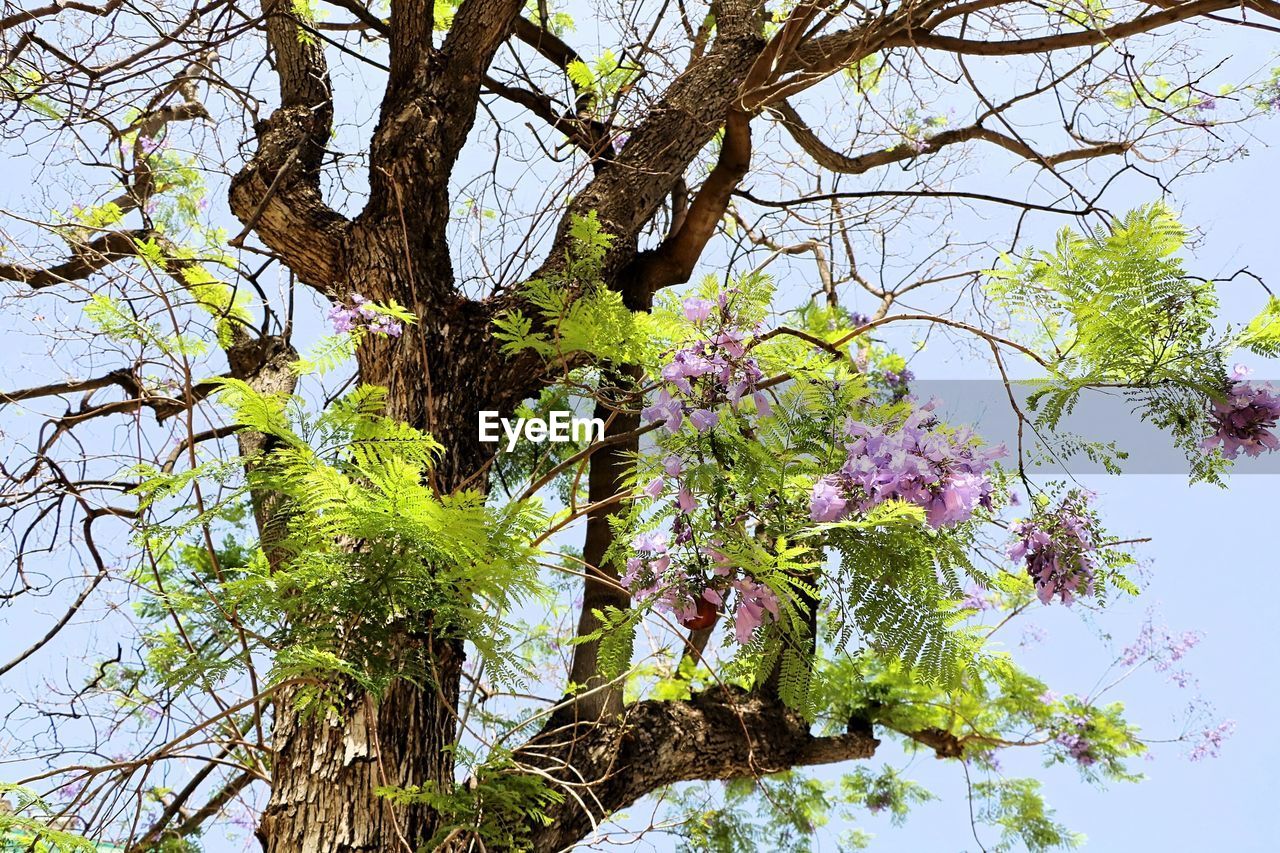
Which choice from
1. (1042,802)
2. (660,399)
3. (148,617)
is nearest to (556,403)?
(148,617)

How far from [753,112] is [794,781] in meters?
2.72

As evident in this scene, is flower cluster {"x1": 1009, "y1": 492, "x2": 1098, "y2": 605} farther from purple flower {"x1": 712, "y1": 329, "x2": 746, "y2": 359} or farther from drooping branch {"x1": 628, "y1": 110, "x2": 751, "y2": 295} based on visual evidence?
drooping branch {"x1": 628, "y1": 110, "x2": 751, "y2": 295}

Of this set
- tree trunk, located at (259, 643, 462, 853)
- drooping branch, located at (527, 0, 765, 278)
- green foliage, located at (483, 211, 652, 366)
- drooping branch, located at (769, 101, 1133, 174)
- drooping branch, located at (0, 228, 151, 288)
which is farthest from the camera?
drooping branch, located at (769, 101, 1133, 174)

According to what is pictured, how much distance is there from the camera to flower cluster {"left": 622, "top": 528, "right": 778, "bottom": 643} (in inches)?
55.0

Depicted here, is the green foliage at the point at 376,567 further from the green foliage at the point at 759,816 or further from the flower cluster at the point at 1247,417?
the green foliage at the point at 759,816

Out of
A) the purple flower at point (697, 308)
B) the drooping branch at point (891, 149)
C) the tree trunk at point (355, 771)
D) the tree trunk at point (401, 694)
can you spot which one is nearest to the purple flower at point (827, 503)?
the purple flower at point (697, 308)

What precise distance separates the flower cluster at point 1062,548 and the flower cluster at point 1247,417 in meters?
0.23

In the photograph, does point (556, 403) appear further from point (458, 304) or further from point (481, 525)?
point (481, 525)

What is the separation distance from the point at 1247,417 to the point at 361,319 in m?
1.71

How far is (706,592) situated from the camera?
4.56ft

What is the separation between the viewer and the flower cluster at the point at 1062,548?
1637 millimetres

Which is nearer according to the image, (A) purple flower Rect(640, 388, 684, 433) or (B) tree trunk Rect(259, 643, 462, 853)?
(A) purple flower Rect(640, 388, 684, 433)

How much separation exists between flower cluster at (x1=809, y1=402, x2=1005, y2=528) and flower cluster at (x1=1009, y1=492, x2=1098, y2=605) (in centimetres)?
29

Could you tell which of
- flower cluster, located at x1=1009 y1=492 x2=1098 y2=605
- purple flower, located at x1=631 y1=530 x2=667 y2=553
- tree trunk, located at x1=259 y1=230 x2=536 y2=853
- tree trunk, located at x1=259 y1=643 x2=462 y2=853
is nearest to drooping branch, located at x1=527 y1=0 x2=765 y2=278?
tree trunk, located at x1=259 y1=230 x2=536 y2=853
